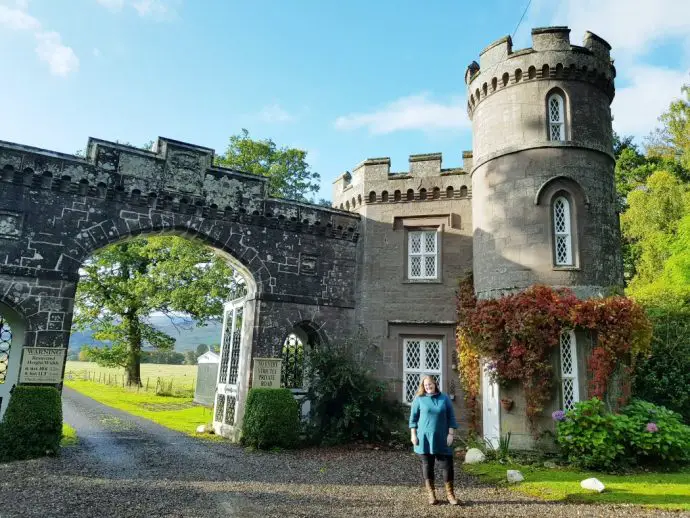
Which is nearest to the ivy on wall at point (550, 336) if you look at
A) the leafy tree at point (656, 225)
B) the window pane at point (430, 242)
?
the window pane at point (430, 242)

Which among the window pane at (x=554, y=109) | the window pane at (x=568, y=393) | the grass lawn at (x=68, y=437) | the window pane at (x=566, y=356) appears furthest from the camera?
the window pane at (x=554, y=109)

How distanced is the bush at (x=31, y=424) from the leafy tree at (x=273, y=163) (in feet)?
48.8

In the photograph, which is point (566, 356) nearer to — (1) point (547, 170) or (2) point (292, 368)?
(1) point (547, 170)

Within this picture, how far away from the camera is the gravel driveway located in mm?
6480

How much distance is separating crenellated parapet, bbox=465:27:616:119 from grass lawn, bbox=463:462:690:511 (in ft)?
29.7

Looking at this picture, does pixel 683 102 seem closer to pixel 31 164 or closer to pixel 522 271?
pixel 522 271

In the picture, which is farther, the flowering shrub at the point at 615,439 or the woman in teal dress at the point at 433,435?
the flowering shrub at the point at 615,439

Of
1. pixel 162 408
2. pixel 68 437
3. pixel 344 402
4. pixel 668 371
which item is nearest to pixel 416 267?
pixel 344 402

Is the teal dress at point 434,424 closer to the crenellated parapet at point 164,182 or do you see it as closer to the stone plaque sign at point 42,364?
the stone plaque sign at point 42,364

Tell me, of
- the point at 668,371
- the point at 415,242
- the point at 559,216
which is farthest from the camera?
the point at 415,242

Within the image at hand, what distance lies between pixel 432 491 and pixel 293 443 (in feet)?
18.9

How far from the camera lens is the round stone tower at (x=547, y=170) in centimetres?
1162

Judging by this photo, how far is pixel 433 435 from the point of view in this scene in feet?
22.9

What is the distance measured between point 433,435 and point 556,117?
9054 millimetres
